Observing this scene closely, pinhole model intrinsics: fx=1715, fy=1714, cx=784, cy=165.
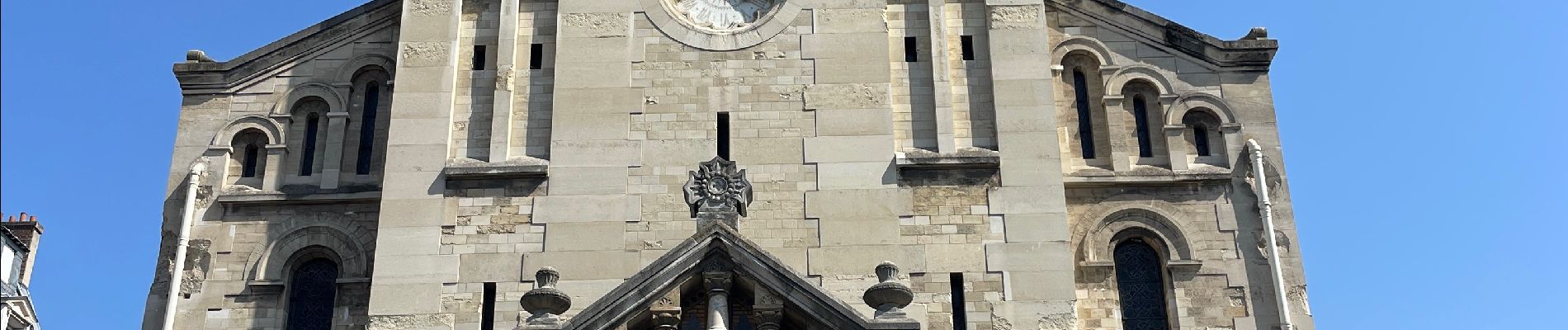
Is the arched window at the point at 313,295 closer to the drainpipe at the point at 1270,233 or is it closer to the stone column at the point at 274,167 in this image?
the stone column at the point at 274,167

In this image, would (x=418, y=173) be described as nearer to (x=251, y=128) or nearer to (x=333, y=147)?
(x=333, y=147)

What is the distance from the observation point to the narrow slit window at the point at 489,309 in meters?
25.3

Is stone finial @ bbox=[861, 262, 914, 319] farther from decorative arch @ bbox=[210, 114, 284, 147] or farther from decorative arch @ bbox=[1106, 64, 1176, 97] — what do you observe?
decorative arch @ bbox=[210, 114, 284, 147]

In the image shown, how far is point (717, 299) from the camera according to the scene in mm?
23047

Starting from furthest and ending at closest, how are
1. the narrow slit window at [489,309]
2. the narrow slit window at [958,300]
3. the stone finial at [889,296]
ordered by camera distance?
the narrow slit window at [489,309], the narrow slit window at [958,300], the stone finial at [889,296]

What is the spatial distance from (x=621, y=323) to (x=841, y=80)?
625cm

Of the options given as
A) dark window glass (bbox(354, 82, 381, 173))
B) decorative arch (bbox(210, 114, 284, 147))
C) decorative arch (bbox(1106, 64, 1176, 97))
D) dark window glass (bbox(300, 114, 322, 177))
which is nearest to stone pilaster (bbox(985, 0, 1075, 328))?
decorative arch (bbox(1106, 64, 1176, 97))

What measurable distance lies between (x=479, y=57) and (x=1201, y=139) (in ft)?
39.0

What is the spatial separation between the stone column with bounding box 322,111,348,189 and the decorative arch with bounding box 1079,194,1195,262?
12.0 metres

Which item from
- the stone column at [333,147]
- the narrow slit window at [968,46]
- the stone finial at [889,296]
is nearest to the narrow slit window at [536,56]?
the stone column at [333,147]

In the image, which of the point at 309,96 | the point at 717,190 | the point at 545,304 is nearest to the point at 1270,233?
the point at 717,190

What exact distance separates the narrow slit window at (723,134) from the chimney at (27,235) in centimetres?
1855

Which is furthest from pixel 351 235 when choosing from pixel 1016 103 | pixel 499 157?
pixel 1016 103

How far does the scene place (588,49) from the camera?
1085 inches
